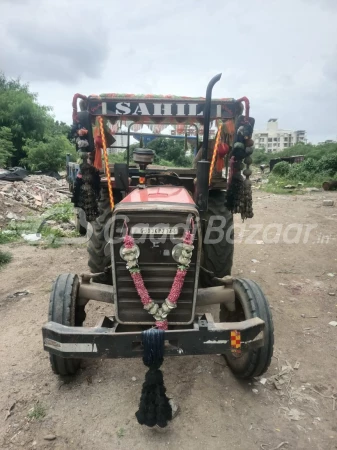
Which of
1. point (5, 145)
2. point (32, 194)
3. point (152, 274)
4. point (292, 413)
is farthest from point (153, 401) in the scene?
point (5, 145)

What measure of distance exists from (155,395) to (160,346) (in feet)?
1.36

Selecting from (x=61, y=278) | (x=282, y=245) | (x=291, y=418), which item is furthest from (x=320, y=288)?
(x=61, y=278)

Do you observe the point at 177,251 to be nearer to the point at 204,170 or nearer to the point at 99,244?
the point at 204,170

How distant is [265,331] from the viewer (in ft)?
9.93

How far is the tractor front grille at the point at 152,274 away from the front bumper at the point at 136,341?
31 centimetres

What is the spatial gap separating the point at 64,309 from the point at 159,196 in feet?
4.13

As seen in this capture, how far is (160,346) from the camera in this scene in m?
2.56

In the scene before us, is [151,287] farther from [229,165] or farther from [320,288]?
[320,288]

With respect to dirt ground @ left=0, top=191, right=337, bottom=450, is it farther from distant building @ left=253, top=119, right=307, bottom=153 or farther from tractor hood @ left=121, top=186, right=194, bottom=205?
distant building @ left=253, top=119, right=307, bottom=153

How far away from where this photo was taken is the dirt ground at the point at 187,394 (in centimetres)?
268

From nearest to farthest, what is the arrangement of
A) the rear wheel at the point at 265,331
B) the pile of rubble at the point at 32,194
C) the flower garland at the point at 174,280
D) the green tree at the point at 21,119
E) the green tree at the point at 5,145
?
the flower garland at the point at 174,280 < the rear wheel at the point at 265,331 < the pile of rubble at the point at 32,194 < the green tree at the point at 5,145 < the green tree at the point at 21,119

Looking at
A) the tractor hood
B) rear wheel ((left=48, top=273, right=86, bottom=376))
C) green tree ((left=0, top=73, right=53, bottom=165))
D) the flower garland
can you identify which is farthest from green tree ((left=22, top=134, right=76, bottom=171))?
the flower garland

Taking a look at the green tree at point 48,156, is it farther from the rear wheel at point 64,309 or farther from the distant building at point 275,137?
the distant building at point 275,137

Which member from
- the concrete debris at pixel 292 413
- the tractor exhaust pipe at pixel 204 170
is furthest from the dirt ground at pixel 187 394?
the tractor exhaust pipe at pixel 204 170
